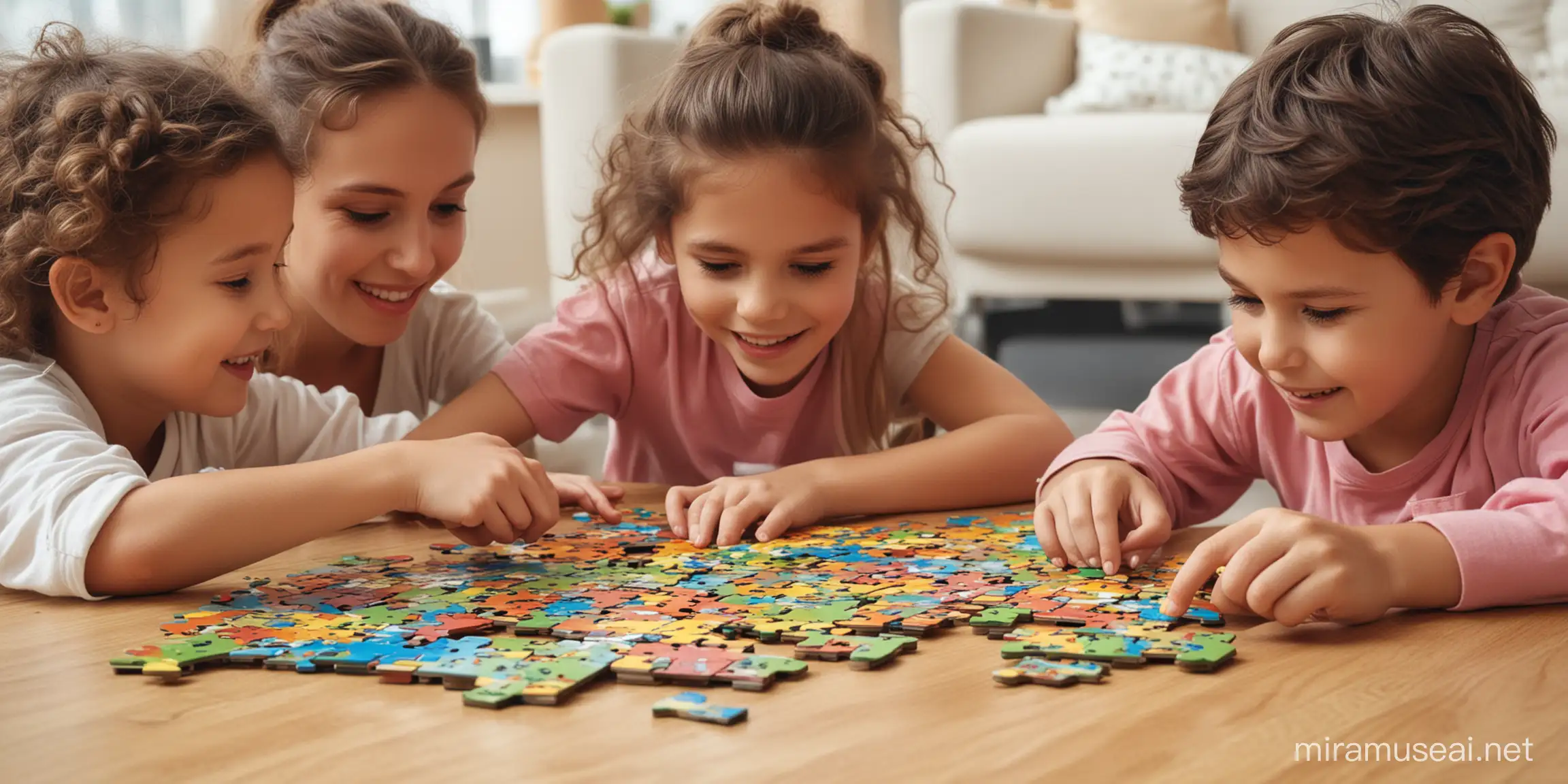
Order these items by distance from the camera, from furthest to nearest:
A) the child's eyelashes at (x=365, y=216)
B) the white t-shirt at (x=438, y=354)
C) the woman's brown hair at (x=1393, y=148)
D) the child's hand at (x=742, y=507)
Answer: the white t-shirt at (x=438, y=354), the child's eyelashes at (x=365, y=216), the child's hand at (x=742, y=507), the woman's brown hair at (x=1393, y=148)

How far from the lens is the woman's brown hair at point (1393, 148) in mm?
1268

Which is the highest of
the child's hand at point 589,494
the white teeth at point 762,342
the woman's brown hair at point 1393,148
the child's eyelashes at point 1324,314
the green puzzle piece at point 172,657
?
the woman's brown hair at point 1393,148

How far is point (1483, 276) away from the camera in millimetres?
1333

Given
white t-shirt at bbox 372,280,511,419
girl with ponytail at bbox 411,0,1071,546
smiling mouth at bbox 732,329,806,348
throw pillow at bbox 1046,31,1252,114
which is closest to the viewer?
girl with ponytail at bbox 411,0,1071,546

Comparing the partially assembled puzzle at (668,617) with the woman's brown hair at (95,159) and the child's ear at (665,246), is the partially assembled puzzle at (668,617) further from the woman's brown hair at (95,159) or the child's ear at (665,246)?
the child's ear at (665,246)

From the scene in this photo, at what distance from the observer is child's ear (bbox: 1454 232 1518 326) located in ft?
4.32

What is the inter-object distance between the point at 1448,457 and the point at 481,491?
94 cm

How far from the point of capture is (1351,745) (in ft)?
2.81

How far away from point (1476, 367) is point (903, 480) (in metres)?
0.63

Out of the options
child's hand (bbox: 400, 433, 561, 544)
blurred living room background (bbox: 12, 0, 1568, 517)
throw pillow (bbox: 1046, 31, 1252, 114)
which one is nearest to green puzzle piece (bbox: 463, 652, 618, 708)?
child's hand (bbox: 400, 433, 561, 544)

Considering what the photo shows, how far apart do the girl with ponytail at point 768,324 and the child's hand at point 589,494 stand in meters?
0.09

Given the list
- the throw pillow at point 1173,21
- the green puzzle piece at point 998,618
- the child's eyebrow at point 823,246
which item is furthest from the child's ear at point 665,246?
the throw pillow at point 1173,21

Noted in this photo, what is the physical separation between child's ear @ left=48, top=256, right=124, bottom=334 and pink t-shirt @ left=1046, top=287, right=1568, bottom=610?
1008 mm

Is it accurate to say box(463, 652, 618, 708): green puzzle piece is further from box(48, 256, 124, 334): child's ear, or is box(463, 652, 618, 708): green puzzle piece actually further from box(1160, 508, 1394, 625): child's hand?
box(48, 256, 124, 334): child's ear
